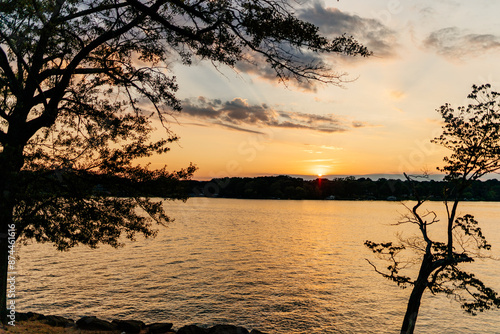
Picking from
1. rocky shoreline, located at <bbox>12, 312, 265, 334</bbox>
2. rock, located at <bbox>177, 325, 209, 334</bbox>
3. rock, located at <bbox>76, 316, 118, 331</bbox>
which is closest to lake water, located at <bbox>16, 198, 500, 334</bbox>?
rocky shoreline, located at <bbox>12, 312, 265, 334</bbox>

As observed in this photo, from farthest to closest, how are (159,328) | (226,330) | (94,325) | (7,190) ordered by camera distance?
(159,328), (94,325), (226,330), (7,190)

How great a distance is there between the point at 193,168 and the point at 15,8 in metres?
8.16

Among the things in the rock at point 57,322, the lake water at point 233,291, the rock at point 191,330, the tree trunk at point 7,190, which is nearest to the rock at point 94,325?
the rock at point 57,322

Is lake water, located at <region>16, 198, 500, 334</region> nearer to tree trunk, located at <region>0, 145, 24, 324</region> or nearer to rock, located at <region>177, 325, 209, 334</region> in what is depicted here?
rock, located at <region>177, 325, 209, 334</region>

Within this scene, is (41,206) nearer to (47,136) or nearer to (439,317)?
(47,136)

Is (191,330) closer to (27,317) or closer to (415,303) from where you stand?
(27,317)

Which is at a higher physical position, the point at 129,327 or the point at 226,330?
the point at 226,330

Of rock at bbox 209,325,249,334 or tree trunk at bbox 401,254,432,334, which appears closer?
tree trunk at bbox 401,254,432,334

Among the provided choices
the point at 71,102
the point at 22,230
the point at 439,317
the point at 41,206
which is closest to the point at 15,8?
the point at 71,102

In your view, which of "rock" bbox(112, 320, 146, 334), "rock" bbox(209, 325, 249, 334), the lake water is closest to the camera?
"rock" bbox(209, 325, 249, 334)

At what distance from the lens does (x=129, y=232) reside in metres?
14.3

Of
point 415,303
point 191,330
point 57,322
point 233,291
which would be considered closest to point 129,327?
point 191,330

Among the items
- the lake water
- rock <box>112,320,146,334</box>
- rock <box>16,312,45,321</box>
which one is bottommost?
the lake water

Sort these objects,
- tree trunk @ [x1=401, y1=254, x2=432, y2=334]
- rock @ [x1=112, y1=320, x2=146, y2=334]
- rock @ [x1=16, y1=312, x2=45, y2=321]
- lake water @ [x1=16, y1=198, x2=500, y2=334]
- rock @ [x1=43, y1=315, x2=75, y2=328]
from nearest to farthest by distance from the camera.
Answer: tree trunk @ [x1=401, y1=254, x2=432, y2=334] → rock @ [x1=16, y1=312, x2=45, y2=321] → rock @ [x1=43, y1=315, x2=75, y2=328] → rock @ [x1=112, y1=320, x2=146, y2=334] → lake water @ [x1=16, y1=198, x2=500, y2=334]
